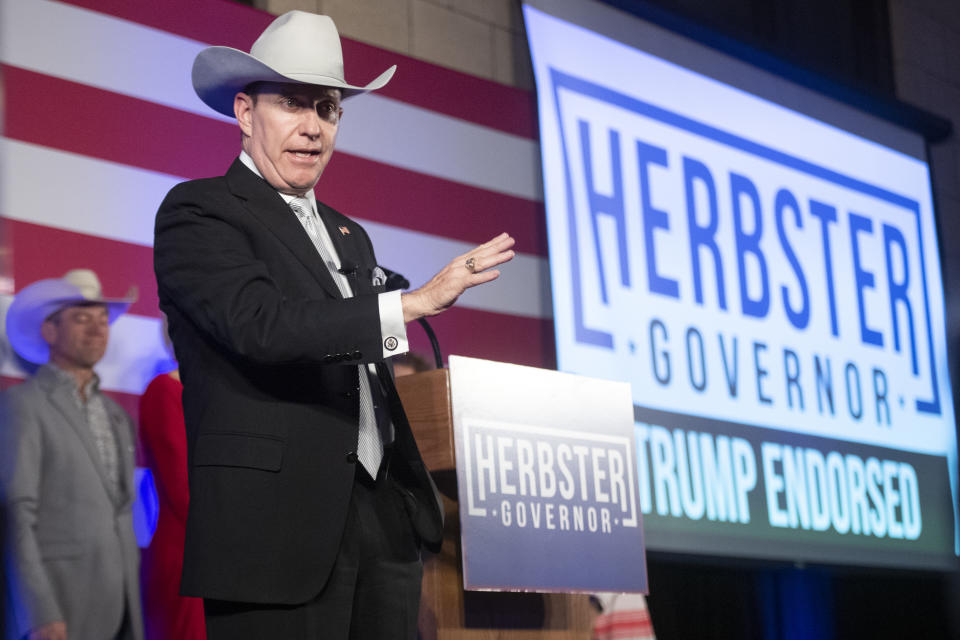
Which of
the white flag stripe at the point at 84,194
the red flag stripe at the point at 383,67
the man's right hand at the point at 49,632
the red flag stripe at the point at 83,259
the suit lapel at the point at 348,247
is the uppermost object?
the red flag stripe at the point at 383,67

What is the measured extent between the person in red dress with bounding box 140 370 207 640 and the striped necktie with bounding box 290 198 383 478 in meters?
1.22

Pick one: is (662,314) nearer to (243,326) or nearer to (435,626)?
(435,626)

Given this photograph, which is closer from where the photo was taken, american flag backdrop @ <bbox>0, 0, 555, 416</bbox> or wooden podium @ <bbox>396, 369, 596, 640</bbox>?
wooden podium @ <bbox>396, 369, 596, 640</bbox>

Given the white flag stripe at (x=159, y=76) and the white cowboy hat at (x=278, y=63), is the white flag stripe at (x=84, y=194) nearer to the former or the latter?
the white flag stripe at (x=159, y=76)

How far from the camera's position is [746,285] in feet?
14.8

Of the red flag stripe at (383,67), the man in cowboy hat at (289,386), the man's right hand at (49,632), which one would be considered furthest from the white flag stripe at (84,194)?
the man in cowboy hat at (289,386)

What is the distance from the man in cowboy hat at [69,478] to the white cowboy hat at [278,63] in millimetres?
1183

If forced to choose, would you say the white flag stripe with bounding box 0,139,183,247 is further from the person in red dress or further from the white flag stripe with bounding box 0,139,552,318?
the person in red dress

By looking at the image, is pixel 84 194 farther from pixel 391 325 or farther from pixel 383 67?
pixel 391 325

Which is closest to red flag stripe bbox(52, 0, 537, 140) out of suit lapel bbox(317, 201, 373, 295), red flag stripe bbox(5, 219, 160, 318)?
red flag stripe bbox(5, 219, 160, 318)

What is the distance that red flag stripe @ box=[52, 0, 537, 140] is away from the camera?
130 inches

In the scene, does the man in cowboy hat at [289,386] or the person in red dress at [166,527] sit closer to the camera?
the man in cowboy hat at [289,386]

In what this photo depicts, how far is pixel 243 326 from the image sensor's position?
5.10 feet

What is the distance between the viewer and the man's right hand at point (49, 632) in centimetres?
268
